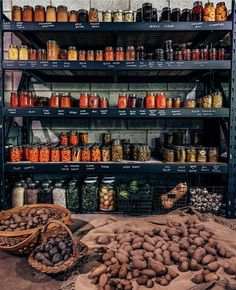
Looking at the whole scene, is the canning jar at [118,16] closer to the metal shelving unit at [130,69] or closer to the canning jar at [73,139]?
the metal shelving unit at [130,69]

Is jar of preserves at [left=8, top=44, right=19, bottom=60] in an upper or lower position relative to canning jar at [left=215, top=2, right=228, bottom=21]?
lower

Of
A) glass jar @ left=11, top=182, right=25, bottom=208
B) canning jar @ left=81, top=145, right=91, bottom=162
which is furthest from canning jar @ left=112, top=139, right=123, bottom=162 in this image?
glass jar @ left=11, top=182, right=25, bottom=208

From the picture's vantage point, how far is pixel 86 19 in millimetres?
2877

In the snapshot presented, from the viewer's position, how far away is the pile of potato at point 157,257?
1.72 metres

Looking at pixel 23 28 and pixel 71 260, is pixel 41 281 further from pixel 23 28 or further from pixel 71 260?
pixel 23 28

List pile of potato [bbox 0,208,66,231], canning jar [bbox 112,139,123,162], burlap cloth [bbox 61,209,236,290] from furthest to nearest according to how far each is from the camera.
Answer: canning jar [bbox 112,139,123,162] → pile of potato [bbox 0,208,66,231] → burlap cloth [bbox 61,209,236,290]

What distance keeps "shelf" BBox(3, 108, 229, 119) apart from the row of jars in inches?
13.2

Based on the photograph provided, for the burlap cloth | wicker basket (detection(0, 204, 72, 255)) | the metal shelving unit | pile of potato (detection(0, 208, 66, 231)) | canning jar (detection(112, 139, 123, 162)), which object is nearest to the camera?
the burlap cloth

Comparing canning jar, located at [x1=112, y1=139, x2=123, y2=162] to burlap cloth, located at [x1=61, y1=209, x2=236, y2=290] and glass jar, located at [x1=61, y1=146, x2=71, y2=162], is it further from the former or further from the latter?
burlap cloth, located at [x1=61, y1=209, x2=236, y2=290]

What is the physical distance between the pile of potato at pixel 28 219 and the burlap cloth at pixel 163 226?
29 cm

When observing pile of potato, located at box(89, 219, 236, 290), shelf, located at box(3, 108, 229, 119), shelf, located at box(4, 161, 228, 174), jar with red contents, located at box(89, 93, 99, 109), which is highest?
jar with red contents, located at box(89, 93, 99, 109)

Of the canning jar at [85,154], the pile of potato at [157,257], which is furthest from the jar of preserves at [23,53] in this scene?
the pile of potato at [157,257]

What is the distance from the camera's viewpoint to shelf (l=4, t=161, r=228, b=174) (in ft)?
9.30

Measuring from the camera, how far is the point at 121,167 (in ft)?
9.42
